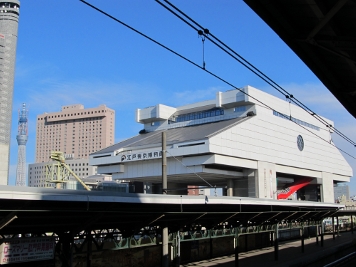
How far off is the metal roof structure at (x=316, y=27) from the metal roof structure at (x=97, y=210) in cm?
872

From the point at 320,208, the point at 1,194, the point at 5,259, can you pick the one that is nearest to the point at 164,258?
the point at 5,259

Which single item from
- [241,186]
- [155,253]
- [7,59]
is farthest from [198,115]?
[7,59]

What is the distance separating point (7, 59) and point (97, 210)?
144813 millimetres

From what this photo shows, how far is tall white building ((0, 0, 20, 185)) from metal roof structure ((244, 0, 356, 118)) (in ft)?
454

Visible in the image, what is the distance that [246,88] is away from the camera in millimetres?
74188

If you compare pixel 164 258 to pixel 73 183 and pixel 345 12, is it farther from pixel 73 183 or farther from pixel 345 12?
pixel 73 183

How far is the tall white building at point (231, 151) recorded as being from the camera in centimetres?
6723

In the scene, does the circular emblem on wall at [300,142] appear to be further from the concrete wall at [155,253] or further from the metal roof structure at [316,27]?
the metal roof structure at [316,27]

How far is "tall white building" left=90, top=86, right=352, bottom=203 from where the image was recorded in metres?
67.2

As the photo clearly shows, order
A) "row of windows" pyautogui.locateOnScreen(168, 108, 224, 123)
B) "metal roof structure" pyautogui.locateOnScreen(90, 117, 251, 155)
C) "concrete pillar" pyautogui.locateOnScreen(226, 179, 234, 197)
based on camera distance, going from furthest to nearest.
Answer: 1. "row of windows" pyautogui.locateOnScreen(168, 108, 224, 123)
2. "concrete pillar" pyautogui.locateOnScreen(226, 179, 234, 197)
3. "metal roof structure" pyautogui.locateOnScreen(90, 117, 251, 155)

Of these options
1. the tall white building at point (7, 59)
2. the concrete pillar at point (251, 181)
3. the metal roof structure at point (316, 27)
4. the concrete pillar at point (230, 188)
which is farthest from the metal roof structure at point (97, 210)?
the tall white building at point (7, 59)

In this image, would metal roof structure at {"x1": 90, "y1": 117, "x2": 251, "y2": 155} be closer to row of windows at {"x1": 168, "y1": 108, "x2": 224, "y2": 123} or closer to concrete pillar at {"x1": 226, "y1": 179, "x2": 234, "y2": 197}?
row of windows at {"x1": 168, "y1": 108, "x2": 224, "y2": 123}

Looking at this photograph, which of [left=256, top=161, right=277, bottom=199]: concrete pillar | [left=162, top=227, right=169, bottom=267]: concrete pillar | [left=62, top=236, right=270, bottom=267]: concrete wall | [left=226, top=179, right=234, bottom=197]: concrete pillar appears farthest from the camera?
[left=226, top=179, right=234, bottom=197]: concrete pillar

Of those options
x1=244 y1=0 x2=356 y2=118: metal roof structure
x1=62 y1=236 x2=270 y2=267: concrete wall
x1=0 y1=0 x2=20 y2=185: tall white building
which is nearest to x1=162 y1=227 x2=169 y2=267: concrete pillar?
x1=62 y1=236 x2=270 y2=267: concrete wall
